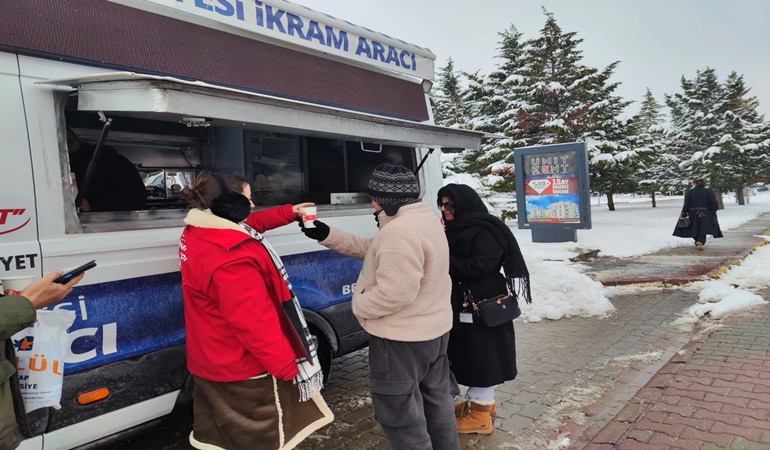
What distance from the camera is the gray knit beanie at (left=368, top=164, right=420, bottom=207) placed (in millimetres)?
2746

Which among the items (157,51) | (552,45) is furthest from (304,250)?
(552,45)

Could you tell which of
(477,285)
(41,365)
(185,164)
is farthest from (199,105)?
(477,285)

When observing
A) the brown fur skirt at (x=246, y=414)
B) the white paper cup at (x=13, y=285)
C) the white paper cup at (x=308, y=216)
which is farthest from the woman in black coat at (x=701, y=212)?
the white paper cup at (x=13, y=285)

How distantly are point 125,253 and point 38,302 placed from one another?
26.3 inches

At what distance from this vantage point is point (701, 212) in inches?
472

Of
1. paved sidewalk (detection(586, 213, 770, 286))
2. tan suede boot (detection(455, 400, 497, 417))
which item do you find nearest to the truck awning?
tan suede boot (detection(455, 400, 497, 417))

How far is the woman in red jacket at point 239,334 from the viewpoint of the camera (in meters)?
2.31

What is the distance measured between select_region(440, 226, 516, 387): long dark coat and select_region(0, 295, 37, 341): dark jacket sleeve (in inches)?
87.2

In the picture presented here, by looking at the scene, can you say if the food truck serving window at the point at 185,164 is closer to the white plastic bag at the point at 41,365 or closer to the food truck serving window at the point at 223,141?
the food truck serving window at the point at 223,141

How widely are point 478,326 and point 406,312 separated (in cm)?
93

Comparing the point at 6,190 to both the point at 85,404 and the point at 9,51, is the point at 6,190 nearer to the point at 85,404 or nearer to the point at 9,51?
the point at 9,51

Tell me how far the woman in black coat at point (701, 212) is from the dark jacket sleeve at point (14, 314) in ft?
43.0

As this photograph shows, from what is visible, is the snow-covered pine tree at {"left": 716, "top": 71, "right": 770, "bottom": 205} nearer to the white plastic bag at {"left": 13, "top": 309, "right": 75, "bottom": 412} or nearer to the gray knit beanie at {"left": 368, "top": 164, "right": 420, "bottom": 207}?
the gray knit beanie at {"left": 368, "top": 164, "right": 420, "bottom": 207}

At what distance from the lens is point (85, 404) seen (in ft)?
8.13
